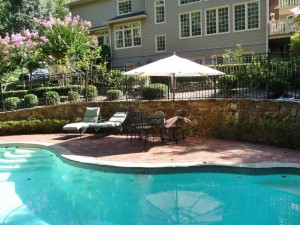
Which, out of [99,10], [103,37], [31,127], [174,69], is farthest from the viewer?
[103,37]

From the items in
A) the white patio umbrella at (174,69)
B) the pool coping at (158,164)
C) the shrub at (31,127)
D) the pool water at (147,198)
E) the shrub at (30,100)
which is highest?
the white patio umbrella at (174,69)

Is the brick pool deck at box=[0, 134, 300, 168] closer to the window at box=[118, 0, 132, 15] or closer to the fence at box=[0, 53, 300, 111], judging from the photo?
the fence at box=[0, 53, 300, 111]

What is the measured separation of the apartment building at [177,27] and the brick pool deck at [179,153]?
1228 centimetres

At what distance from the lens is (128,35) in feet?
84.7

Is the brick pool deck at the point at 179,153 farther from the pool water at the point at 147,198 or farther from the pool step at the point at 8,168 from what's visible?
the pool step at the point at 8,168

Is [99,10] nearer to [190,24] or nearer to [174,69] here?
[190,24]

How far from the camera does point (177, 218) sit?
568 cm

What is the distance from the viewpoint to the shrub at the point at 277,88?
→ 987 cm

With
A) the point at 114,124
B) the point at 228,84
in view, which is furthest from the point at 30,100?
the point at 228,84

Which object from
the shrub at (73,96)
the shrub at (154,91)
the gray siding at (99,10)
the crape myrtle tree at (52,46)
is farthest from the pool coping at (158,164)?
the gray siding at (99,10)

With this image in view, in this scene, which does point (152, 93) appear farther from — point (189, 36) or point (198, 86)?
point (189, 36)

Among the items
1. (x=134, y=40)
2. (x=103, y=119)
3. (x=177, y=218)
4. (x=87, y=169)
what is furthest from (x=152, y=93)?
(x=134, y=40)

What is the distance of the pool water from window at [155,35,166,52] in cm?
1729

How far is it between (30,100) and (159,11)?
44.4ft
